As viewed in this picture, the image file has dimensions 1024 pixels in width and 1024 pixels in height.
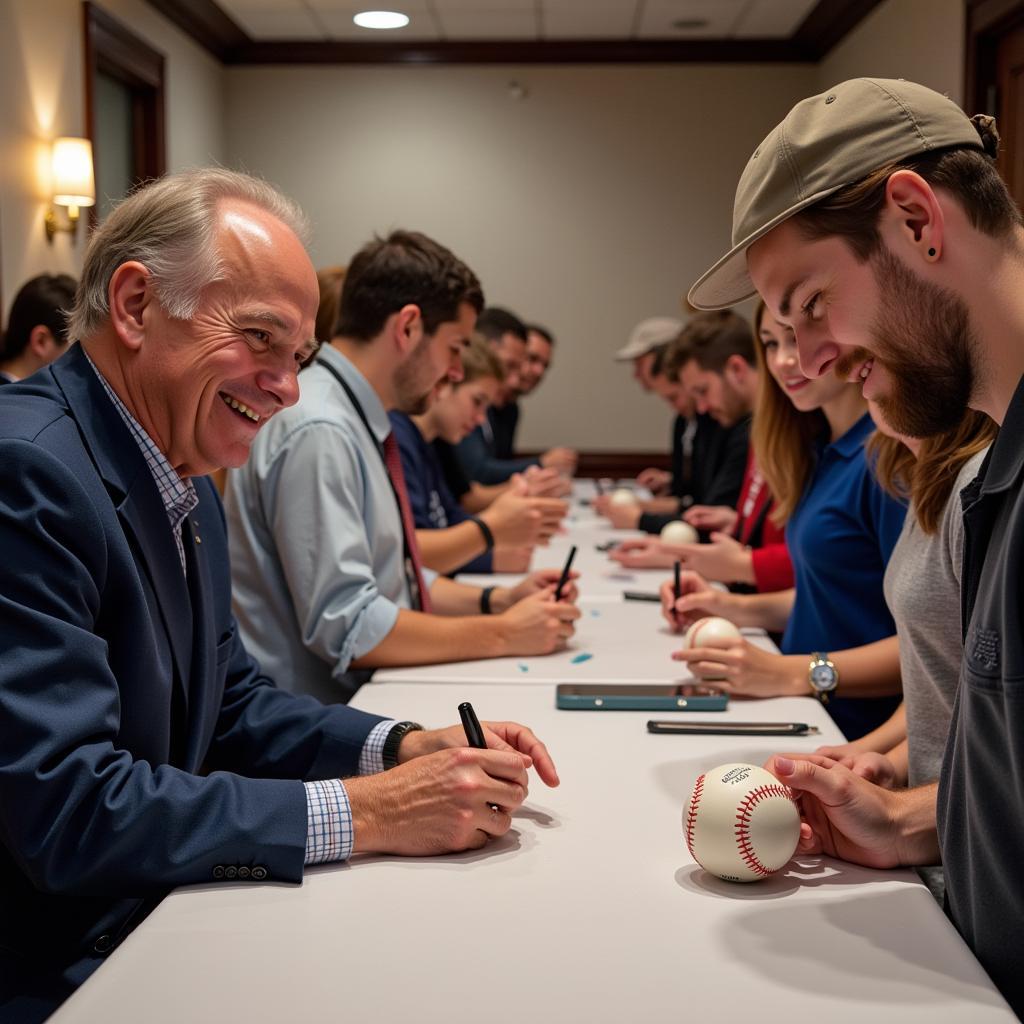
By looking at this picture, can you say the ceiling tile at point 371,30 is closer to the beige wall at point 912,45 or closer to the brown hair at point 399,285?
the beige wall at point 912,45

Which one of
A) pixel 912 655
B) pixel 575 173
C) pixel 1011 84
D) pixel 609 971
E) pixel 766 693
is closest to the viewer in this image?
pixel 609 971

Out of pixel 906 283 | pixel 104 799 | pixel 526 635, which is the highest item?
pixel 906 283

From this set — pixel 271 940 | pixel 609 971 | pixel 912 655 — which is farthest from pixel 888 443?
pixel 271 940

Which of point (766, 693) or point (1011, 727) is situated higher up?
point (1011, 727)

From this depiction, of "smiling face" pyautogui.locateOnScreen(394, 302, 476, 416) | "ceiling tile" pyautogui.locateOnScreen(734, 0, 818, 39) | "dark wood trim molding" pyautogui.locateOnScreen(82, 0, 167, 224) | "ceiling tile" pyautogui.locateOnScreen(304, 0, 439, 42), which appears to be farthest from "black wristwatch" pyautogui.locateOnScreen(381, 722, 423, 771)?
"ceiling tile" pyautogui.locateOnScreen(734, 0, 818, 39)

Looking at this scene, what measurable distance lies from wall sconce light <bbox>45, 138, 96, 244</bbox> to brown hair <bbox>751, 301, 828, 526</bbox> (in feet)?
11.0

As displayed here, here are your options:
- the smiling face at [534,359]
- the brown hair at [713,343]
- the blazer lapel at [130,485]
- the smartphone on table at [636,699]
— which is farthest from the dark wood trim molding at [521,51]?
the blazer lapel at [130,485]

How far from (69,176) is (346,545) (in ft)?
11.0

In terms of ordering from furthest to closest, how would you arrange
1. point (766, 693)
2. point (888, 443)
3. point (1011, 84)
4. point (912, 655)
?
point (1011, 84), point (766, 693), point (888, 443), point (912, 655)

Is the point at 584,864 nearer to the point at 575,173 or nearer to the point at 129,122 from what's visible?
the point at 129,122

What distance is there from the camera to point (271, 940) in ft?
3.54

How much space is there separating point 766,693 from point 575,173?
5.98 metres

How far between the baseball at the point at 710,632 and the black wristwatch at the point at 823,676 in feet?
0.42

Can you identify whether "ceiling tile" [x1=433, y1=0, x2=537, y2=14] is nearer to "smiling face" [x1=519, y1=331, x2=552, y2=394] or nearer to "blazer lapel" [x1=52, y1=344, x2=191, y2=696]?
"smiling face" [x1=519, y1=331, x2=552, y2=394]
